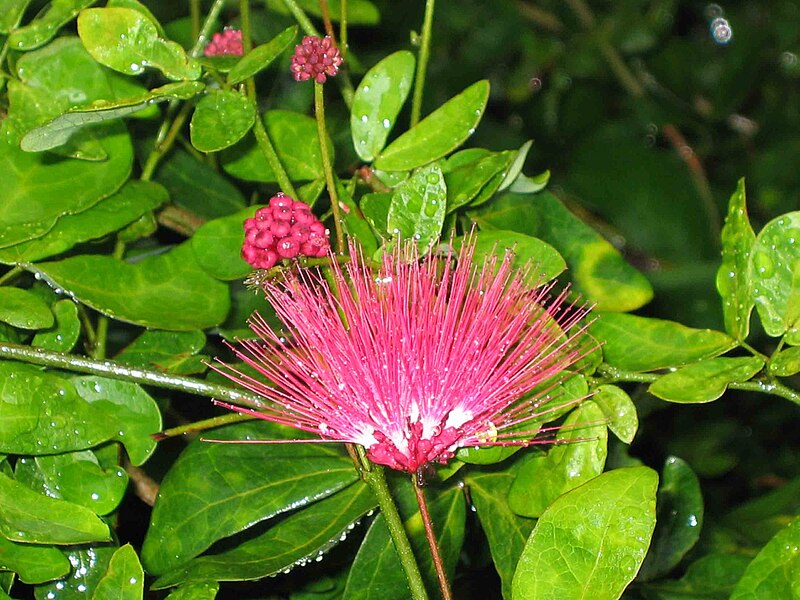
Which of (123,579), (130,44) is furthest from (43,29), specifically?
(123,579)

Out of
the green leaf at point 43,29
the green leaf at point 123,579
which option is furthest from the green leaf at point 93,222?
the green leaf at point 123,579

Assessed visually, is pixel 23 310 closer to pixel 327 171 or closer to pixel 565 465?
pixel 327 171

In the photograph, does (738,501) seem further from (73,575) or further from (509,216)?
(73,575)

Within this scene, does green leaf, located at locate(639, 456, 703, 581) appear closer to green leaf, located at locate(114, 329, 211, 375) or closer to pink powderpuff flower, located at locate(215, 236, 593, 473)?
pink powderpuff flower, located at locate(215, 236, 593, 473)

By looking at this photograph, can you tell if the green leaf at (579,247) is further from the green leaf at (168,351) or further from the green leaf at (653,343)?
the green leaf at (168,351)

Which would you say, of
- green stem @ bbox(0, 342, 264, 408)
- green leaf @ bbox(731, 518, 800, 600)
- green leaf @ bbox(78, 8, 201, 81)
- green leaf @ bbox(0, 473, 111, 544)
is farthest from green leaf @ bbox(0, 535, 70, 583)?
green leaf @ bbox(731, 518, 800, 600)

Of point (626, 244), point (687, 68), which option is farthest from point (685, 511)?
point (687, 68)
